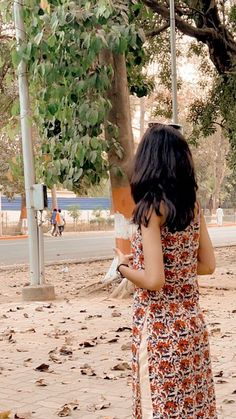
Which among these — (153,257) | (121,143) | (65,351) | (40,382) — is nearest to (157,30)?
(121,143)

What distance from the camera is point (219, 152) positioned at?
49.1 m

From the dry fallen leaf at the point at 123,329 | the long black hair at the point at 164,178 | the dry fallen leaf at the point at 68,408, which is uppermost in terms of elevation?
the long black hair at the point at 164,178

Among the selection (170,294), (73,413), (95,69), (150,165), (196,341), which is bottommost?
(73,413)

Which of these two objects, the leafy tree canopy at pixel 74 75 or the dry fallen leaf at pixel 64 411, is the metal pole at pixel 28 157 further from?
the dry fallen leaf at pixel 64 411

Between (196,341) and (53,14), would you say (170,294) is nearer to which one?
(196,341)

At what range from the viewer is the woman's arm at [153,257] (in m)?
2.70

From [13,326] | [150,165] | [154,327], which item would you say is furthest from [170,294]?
[13,326]

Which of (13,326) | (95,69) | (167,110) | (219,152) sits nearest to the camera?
(13,326)

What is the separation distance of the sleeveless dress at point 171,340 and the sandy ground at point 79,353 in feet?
5.55

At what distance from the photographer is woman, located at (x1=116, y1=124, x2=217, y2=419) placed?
2.75m

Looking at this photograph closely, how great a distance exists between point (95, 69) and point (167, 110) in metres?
9.07

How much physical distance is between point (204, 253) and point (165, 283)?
0.28 metres

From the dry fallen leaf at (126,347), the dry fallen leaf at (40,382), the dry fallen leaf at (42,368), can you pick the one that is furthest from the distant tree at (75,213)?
the dry fallen leaf at (40,382)

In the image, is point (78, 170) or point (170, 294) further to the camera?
point (78, 170)
